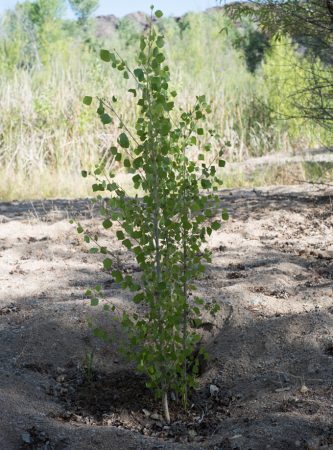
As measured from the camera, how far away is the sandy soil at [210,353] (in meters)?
2.66

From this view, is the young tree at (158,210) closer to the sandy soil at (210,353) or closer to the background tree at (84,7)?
the sandy soil at (210,353)

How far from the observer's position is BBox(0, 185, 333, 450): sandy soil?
266 cm

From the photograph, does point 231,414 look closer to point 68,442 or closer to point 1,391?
point 68,442

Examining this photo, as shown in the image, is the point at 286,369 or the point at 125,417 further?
the point at 286,369

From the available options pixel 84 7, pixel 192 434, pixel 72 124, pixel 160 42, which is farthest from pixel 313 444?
pixel 84 7

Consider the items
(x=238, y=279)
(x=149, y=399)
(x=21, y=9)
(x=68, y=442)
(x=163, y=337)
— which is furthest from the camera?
(x=21, y=9)

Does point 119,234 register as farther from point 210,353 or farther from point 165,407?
point 210,353

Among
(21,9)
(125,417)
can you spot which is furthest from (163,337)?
(21,9)

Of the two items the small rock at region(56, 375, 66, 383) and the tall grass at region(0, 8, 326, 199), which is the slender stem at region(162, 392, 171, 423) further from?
the tall grass at region(0, 8, 326, 199)

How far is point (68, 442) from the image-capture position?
257 cm

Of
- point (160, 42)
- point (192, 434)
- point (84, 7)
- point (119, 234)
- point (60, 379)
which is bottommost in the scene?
point (192, 434)

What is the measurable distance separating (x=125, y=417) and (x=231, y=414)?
455 millimetres

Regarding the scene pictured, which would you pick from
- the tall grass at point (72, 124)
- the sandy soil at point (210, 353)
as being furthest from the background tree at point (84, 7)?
the sandy soil at point (210, 353)

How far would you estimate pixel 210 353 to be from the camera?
135 inches
